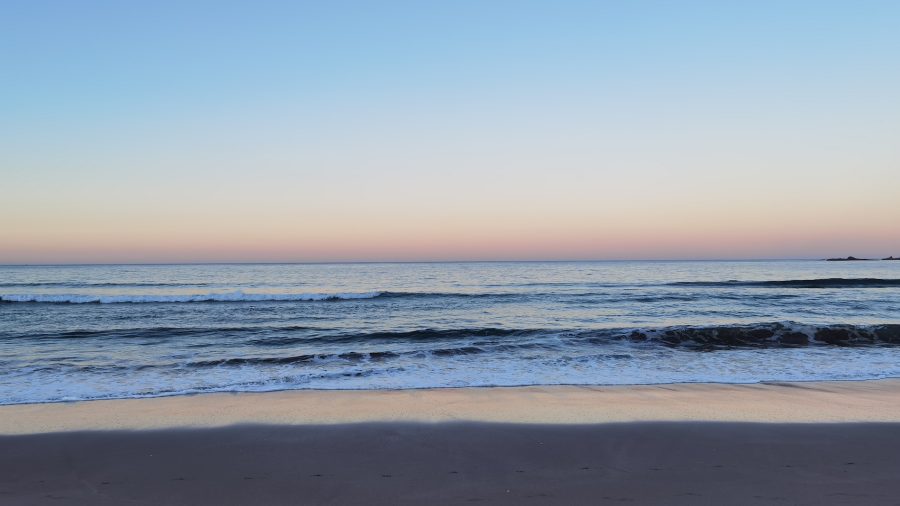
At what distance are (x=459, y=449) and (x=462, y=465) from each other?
537 mm

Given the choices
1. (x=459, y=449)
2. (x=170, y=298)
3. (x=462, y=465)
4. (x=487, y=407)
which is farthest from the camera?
(x=170, y=298)

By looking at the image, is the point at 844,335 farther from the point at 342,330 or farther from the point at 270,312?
the point at 270,312

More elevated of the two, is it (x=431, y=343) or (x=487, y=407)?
(x=487, y=407)

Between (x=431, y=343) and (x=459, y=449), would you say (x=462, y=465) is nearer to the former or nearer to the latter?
(x=459, y=449)

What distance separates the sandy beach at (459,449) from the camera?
480 cm

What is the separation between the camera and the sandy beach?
4.80 metres

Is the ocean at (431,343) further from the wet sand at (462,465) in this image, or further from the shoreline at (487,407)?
the wet sand at (462,465)

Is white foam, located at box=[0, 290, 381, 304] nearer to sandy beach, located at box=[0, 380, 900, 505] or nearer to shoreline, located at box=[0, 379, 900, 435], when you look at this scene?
shoreline, located at box=[0, 379, 900, 435]

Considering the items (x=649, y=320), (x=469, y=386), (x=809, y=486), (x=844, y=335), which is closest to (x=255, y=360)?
(x=469, y=386)

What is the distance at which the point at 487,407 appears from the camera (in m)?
7.99

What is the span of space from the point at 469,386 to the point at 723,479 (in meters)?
5.15

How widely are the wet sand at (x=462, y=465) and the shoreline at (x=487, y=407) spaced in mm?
374

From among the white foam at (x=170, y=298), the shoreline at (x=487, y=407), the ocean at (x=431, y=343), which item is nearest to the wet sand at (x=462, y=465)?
the shoreline at (x=487, y=407)

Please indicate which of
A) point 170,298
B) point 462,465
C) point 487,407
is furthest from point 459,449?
point 170,298
